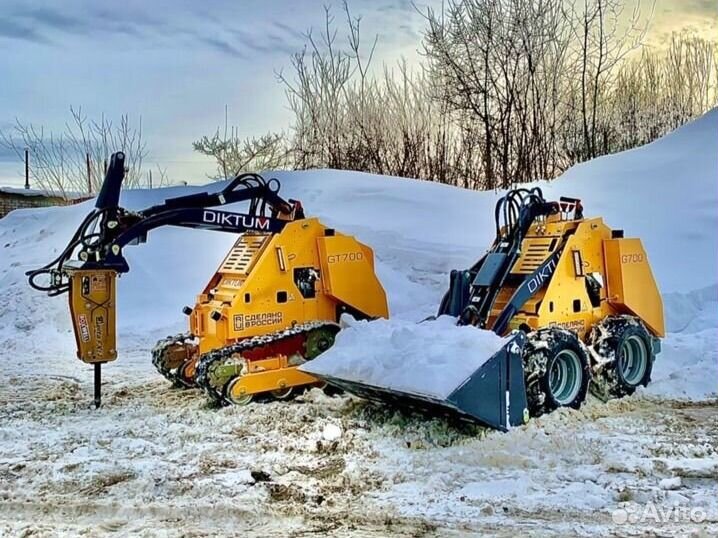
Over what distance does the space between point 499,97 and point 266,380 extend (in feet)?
34.6

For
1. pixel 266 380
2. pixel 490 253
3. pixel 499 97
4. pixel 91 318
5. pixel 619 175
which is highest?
pixel 499 97

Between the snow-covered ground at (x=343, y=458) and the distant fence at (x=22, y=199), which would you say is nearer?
the snow-covered ground at (x=343, y=458)

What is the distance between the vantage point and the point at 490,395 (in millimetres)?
5035

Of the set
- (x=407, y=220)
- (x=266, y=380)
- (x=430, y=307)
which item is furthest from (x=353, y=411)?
(x=407, y=220)

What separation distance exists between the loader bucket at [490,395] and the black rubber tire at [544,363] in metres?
0.26

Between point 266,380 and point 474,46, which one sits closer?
point 266,380

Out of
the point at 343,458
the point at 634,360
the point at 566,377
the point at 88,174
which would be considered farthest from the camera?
the point at 88,174

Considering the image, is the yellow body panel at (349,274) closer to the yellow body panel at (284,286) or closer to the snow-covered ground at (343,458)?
the yellow body panel at (284,286)

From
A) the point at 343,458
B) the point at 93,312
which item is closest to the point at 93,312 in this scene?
the point at 93,312

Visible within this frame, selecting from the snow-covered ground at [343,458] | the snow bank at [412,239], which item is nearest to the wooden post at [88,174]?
the snow bank at [412,239]

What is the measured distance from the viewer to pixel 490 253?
261 inches

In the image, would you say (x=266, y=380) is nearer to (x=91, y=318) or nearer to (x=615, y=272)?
(x=91, y=318)

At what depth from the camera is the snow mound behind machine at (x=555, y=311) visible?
5523mm

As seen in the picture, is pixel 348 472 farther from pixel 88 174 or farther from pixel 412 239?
pixel 88 174
